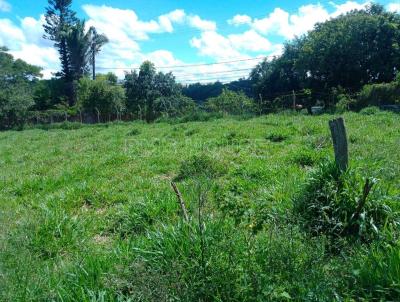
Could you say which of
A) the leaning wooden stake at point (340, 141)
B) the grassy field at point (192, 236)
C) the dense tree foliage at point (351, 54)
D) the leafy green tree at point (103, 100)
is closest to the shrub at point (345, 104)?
the dense tree foliage at point (351, 54)

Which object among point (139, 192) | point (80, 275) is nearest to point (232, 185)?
point (139, 192)

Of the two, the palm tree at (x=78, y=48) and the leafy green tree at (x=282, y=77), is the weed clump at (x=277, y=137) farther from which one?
the palm tree at (x=78, y=48)

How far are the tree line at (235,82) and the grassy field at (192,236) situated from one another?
1493cm

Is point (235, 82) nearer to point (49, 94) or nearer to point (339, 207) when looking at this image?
point (49, 94)

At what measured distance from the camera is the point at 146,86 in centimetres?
4462

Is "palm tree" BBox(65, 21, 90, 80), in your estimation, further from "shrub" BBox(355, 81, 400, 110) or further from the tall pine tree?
"shrub" BBox(355, 81, 400, 110)

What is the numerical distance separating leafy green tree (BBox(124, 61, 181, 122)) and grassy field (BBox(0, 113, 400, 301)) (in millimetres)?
36178

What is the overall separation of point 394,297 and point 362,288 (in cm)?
21

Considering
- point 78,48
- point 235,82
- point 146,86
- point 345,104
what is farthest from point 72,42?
point 345,104

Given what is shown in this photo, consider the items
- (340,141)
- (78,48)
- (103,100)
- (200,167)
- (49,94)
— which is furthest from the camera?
(49,94)

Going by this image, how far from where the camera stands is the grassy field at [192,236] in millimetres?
2797

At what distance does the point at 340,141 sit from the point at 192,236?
2118 mm

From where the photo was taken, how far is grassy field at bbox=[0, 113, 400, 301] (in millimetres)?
2797

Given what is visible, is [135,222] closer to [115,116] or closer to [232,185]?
[232,185]
